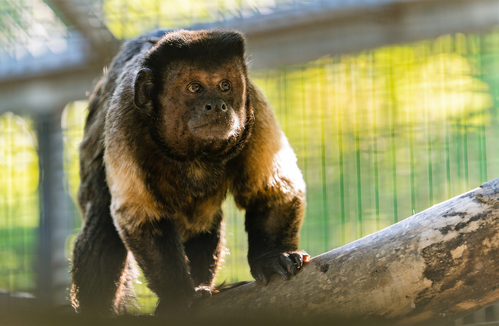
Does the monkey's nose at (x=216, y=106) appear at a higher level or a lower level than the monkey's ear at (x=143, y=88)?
lower

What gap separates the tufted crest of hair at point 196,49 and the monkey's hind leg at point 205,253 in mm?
945

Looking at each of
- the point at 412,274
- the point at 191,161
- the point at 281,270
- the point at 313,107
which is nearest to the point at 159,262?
the point at 191,161

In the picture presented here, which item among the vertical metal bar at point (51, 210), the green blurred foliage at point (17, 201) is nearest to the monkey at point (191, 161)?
the vertical metal bar at point (51, 210)

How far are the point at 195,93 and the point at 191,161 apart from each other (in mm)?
340

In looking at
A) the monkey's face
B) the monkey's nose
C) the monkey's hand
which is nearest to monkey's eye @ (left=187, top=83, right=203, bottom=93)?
the monkey's face

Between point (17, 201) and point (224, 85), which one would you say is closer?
point (224, 85)

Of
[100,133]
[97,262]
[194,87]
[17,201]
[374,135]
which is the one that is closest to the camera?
[194,87]

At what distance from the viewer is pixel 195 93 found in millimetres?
2199

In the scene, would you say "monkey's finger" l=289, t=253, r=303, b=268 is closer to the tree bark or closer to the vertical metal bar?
the tree bark

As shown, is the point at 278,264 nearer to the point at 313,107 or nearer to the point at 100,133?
the point at 100,133

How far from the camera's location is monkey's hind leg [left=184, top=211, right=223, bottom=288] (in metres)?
2.81

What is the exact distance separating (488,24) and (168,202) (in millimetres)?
2521

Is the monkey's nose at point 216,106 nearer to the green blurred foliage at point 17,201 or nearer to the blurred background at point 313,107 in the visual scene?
Answer: the blurred background at point 313,107

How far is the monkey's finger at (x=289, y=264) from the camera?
6.75 feet
